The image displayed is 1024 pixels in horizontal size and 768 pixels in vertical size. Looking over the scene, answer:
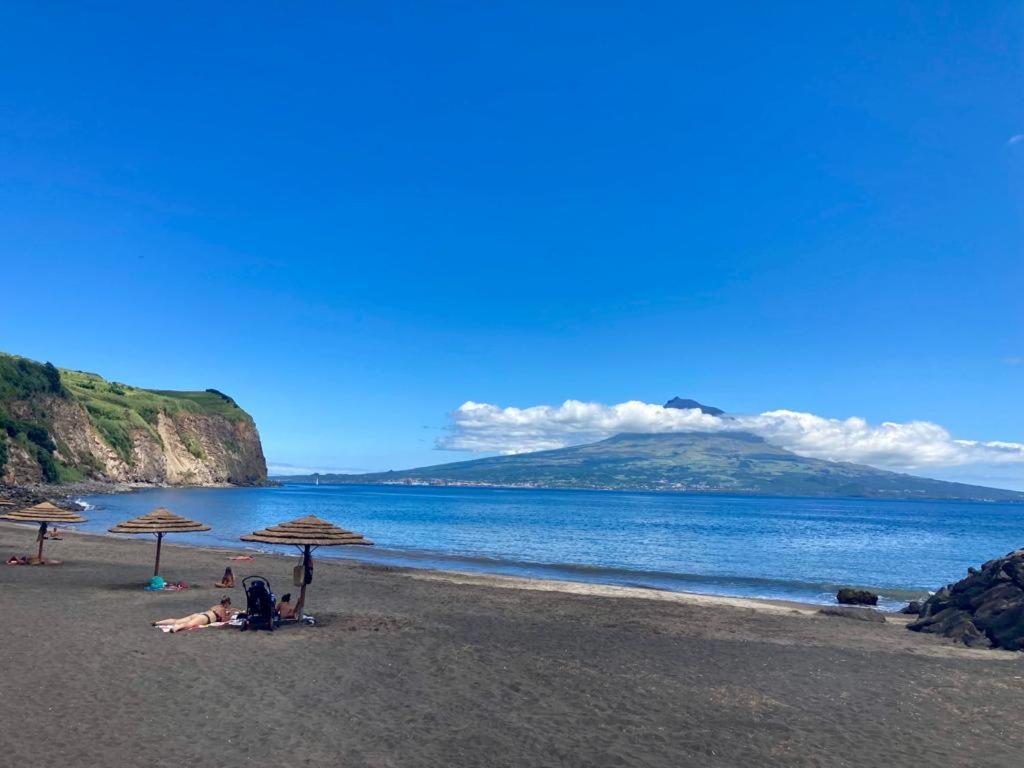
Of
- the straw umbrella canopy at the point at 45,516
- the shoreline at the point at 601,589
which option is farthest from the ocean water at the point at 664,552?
the straw umbrella canopy at the point at 45,516

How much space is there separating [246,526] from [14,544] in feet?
82.3

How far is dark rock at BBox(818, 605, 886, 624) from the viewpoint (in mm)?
21156

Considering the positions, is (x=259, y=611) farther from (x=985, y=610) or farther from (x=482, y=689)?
(x=985, y=610)

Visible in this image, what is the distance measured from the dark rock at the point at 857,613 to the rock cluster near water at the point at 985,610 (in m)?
1.14

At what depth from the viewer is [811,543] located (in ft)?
198

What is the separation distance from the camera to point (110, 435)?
10769 centimetres

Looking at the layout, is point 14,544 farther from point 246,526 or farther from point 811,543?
point 811,543

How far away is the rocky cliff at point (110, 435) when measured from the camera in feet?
266

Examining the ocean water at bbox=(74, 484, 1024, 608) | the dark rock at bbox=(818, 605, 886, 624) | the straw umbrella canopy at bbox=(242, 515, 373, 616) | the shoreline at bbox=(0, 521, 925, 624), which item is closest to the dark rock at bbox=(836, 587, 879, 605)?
the shoreline at bbox=(0, 521, 925, 624)

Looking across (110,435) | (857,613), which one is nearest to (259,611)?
(857,613)

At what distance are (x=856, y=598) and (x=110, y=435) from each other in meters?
109

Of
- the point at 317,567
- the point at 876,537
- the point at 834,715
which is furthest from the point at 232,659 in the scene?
the point at 876,537

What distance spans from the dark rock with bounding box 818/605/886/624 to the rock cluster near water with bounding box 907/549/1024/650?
1.14 meters

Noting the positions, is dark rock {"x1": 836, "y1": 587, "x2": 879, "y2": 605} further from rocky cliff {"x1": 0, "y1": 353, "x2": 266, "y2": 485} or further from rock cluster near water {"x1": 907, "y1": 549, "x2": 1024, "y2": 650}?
rocky cliff {"x1": 0, "y1": 353, "x2": 266, "y2": 485}
